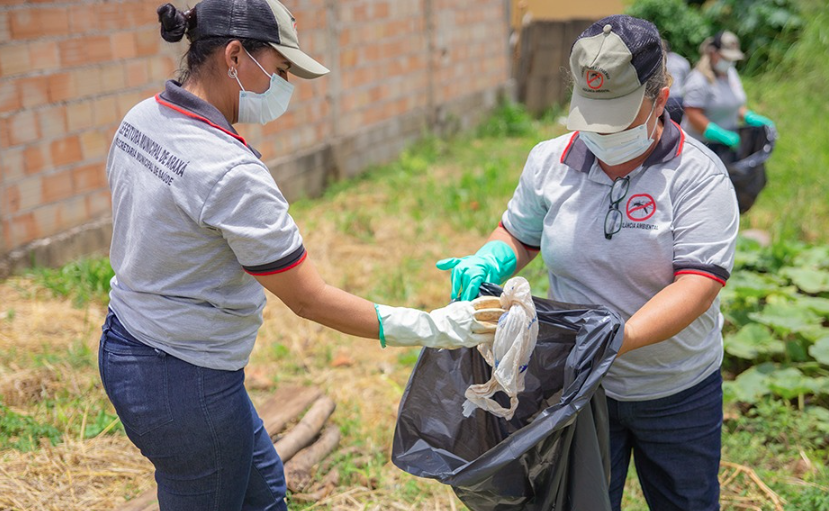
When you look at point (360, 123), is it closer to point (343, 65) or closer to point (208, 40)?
point (343, 65)

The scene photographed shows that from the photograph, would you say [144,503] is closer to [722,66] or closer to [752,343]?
[752,343]

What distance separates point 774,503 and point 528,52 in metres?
8.91

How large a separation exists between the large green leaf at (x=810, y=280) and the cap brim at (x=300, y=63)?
3507mm

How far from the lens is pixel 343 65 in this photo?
749 centimetres

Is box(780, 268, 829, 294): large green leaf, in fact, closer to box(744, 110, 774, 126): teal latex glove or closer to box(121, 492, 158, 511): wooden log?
box(744, 110, 774, 126): teal latex glove

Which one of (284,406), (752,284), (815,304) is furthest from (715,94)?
(284,406)

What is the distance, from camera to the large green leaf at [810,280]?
176 inches

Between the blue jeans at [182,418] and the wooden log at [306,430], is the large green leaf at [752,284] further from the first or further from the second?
the blue jeans at [182,418]

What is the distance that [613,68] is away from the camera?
1.92 metres

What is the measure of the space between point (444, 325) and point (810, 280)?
3.36 meters

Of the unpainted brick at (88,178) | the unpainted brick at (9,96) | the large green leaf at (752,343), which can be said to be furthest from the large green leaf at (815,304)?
the unpainted brick at (9,96)

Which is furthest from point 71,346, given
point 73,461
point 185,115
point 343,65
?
point 343,65

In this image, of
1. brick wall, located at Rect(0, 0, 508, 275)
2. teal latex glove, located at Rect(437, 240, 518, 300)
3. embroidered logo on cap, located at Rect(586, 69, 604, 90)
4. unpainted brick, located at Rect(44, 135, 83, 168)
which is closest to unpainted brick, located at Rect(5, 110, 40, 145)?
brick wall, located at Rect(0, 0, 508, 275)

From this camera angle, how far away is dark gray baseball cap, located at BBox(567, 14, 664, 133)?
1923 millimetres
